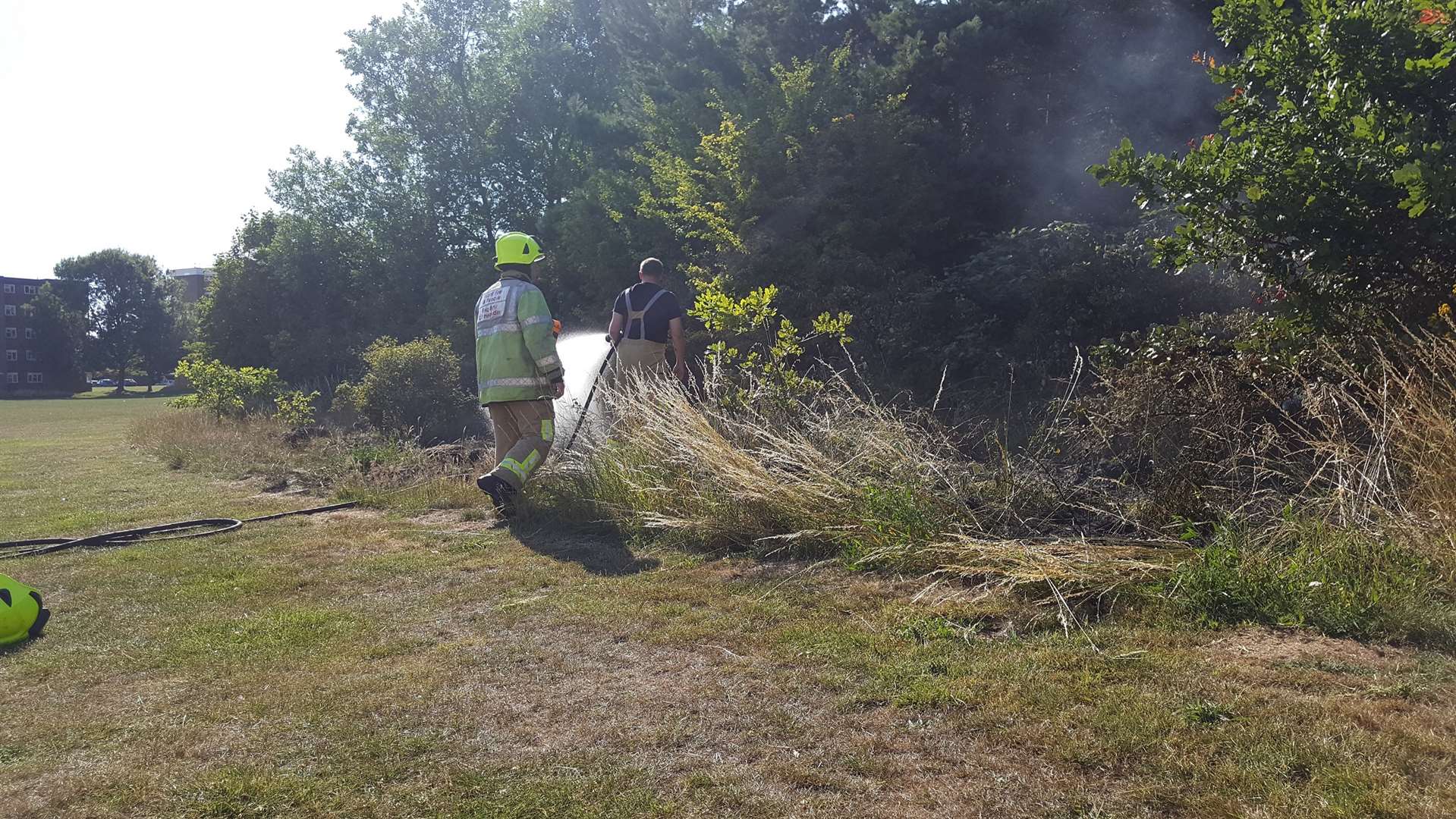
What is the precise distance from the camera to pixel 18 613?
4660 millimetres

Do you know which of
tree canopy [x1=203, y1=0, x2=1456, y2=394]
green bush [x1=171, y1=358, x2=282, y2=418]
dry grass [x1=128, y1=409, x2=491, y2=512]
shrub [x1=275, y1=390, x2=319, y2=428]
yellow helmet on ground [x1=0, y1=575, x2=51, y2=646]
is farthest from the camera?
green bush [x1=171, y1=358, x2=282, y2=418]

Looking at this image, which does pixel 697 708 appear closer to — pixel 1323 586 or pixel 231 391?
pixel 1323 586

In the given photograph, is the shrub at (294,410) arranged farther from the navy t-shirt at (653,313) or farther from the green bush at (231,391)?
the navy t-shirt at (653,313)

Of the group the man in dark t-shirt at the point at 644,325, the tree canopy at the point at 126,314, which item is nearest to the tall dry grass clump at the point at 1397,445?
the man in dark t-shirt at the point at 644,325

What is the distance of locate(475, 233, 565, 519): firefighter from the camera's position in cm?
769

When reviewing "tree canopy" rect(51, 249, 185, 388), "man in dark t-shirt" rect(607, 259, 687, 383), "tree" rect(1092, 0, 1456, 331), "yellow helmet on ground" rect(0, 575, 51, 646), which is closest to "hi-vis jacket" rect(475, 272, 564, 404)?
"man in dark t-shirt" rect(607, 259, 687, 383)

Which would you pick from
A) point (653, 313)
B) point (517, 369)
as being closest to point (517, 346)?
point (517, 369)

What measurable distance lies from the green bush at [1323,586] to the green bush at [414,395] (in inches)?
463

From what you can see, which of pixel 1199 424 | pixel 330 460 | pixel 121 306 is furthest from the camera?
pixel 121 306

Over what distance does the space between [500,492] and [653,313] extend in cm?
238

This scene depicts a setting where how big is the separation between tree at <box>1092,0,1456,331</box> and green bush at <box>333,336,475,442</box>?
35.6ft

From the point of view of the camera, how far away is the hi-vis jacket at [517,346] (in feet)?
25.5

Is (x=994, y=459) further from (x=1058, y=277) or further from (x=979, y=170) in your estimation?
(x=979, y=170)

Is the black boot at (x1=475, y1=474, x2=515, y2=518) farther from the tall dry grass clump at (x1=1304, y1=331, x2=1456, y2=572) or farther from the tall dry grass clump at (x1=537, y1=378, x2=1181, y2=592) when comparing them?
the tall dry grass clump at (x1=1304, y1=331, x2=1456, y2=572)
